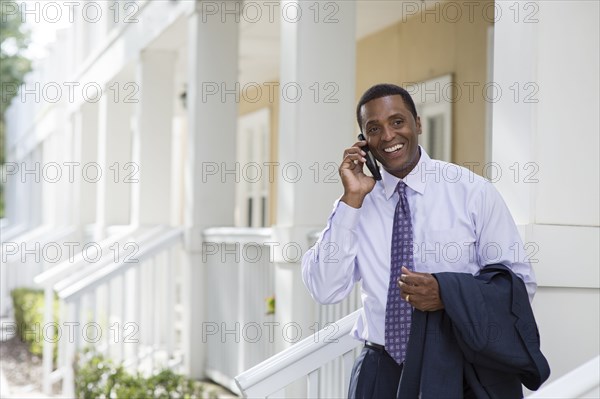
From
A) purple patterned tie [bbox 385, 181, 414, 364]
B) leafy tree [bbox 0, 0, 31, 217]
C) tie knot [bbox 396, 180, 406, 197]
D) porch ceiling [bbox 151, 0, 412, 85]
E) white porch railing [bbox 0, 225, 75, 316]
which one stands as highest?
leafy tree [bbox 0, 0, 31, 217]

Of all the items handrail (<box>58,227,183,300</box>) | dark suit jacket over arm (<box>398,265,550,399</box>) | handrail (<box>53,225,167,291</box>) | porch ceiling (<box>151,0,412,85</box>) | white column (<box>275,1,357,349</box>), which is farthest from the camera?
porch ceiling (<box>151,0,412,85</box>)

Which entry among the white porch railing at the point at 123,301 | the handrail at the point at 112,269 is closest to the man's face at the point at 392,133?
the white porch railing at the point at 123,301

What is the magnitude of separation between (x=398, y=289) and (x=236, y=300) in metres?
4.56

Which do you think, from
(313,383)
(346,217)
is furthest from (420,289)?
(313,383)

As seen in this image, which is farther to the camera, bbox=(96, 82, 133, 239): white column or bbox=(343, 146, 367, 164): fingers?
bbox=(96, 82, 133, 239): white column

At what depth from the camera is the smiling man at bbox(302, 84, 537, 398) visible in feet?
9.48

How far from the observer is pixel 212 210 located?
307 inches

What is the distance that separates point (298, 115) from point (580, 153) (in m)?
2.28

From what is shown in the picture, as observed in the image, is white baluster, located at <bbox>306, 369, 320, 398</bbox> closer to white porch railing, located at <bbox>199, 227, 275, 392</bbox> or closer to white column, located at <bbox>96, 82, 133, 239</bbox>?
white porch railing, located at <bbox>199, 227, 275, 392</bbox>

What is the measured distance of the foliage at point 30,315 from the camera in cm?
1076

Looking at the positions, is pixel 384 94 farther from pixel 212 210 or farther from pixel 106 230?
pixel 106 230

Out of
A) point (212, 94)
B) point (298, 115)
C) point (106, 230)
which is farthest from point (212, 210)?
point (106, 230)

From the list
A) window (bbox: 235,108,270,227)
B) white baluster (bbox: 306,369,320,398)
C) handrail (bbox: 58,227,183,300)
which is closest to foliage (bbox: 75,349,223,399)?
handrail (bbox: 58,227,183,300)

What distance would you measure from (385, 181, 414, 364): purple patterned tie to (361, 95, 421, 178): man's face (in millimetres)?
74
